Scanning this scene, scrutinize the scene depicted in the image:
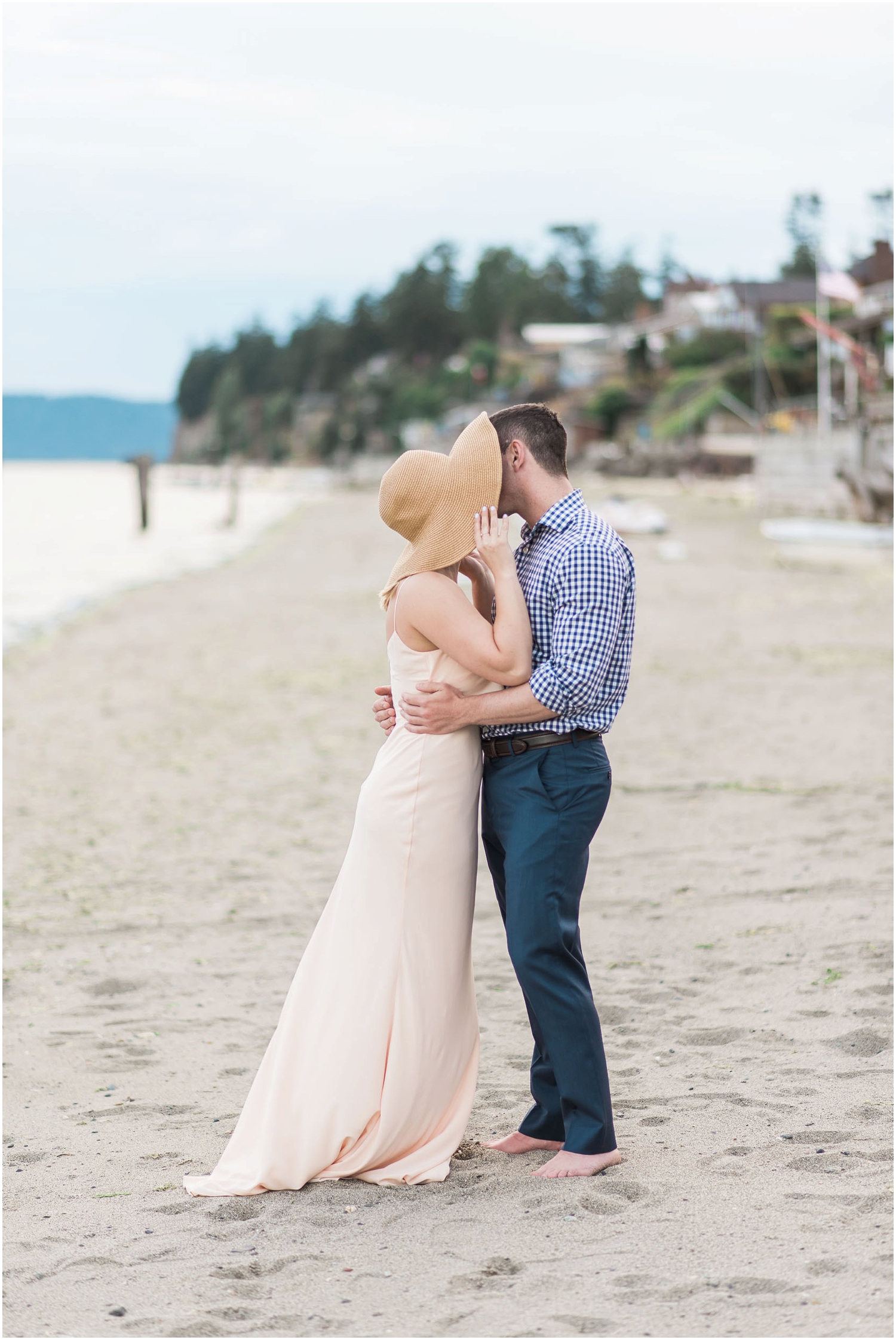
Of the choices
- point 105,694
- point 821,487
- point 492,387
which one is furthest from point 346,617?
point 492,387

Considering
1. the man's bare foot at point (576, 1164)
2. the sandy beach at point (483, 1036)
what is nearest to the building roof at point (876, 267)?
the sandy beach at point (483, 1036)

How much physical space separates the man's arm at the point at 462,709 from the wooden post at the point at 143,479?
44.5 metres

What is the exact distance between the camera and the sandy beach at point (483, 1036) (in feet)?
10.2

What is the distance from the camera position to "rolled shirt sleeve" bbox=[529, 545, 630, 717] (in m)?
3.46

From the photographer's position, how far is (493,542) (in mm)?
3502

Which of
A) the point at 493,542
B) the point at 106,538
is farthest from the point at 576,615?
the point at 106,538

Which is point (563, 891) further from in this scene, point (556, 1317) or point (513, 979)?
point (513, 979)

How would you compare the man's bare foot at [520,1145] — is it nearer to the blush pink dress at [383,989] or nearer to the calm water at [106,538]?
the blush pink dress at [383,989]

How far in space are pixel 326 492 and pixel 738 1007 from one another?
86196 millimetres

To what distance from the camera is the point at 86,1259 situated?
3365 mm

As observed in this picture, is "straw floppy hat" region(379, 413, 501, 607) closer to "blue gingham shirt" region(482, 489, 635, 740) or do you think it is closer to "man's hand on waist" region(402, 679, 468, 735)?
"blue gingham shirt" region(482, 489, 635, 740)

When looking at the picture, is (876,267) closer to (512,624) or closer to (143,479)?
(143,479)

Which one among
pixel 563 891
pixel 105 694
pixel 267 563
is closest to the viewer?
pixel 563 891

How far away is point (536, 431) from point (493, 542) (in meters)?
0.36
